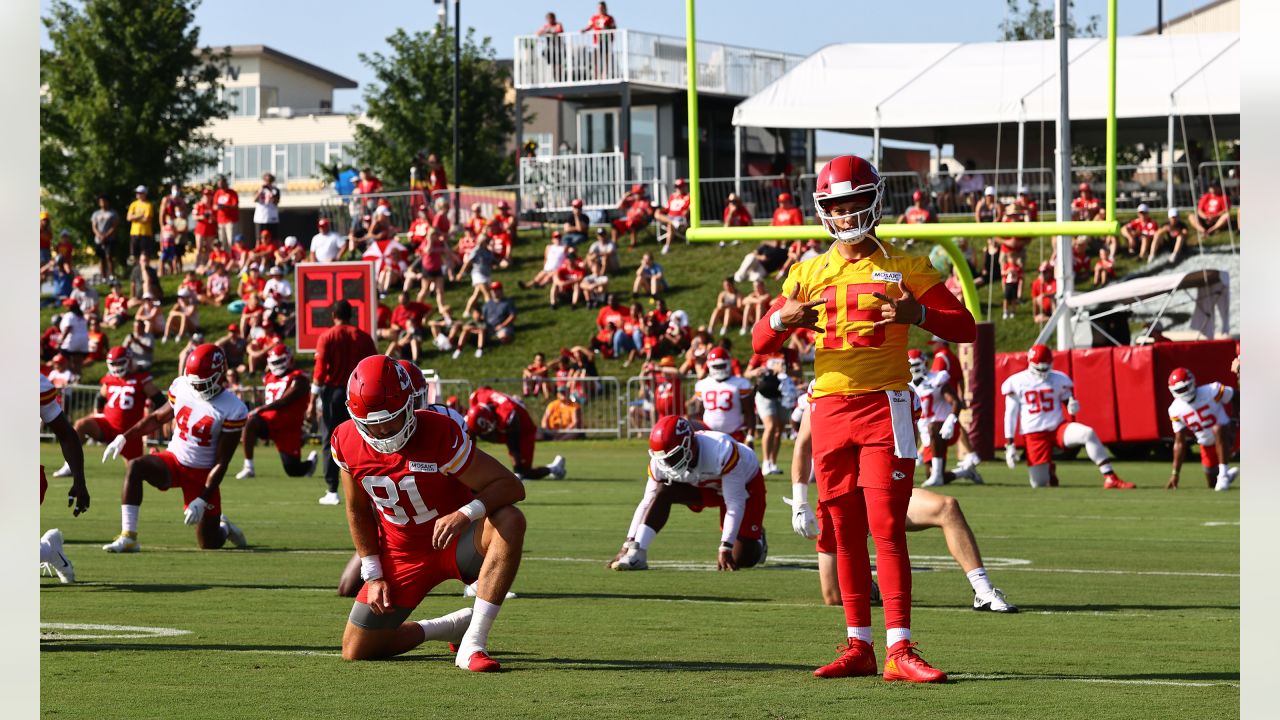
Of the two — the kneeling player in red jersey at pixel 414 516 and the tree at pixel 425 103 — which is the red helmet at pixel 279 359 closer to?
the kneeling player in red jersey at pixel 414 516

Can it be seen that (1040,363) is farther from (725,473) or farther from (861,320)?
(861,320)

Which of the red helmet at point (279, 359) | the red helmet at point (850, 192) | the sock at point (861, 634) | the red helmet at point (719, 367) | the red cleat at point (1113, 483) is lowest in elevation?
the red cleat at point (1113, 483)

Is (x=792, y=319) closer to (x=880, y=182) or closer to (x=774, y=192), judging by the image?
(x=880, y=182)

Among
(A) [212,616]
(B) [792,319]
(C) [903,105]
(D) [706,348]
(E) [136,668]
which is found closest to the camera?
(B) [792,319]

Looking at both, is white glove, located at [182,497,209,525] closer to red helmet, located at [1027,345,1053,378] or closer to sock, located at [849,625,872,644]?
sock, located at [849,625,872,644]

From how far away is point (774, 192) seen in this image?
36.3 m

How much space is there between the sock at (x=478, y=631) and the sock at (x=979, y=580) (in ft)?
9.19

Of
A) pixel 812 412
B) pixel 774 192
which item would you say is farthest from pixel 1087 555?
pixel 774 192

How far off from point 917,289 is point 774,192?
29882mm

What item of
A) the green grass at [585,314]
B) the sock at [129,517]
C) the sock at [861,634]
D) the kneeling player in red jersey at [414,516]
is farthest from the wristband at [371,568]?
the green grass at [585,314]

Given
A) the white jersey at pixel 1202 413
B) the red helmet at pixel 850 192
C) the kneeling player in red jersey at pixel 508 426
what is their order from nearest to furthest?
1. the red helmet at pixel 850 192
2. the white jersey at pixel 1202 413
3. the kneeling player in red jersey at pixel 508 426

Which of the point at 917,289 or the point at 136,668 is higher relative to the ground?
the point at 917,289

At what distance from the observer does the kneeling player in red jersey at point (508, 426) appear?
2050 cm

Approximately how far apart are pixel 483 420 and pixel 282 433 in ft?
9.37
